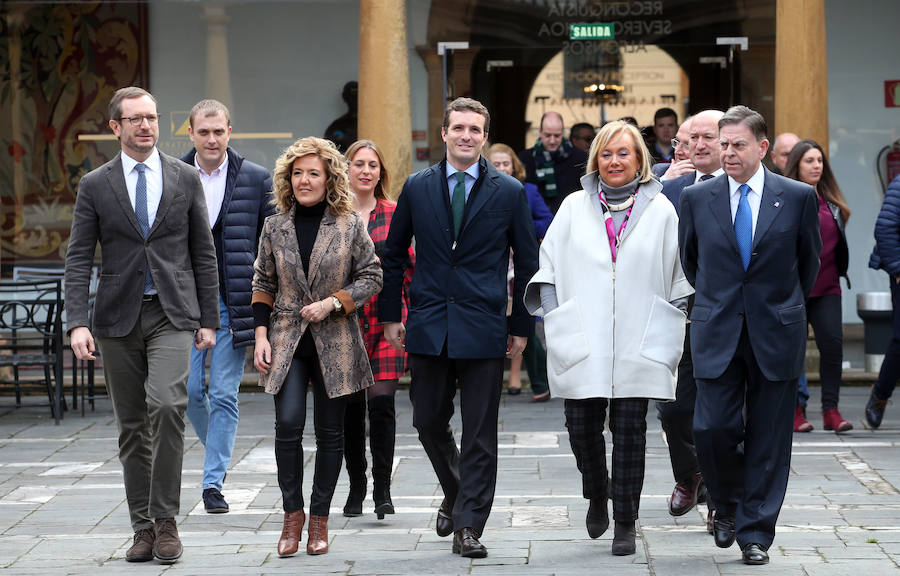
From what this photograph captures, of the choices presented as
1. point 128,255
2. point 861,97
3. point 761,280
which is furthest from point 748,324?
point 861,97

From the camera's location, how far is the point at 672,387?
633 centimetres

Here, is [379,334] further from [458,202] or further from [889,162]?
[889,162]

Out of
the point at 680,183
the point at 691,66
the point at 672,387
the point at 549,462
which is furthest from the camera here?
the point at 691,66

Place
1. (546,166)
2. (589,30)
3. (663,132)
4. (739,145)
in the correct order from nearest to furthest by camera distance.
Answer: (739,145), (546,166), (663,132), (589,30)

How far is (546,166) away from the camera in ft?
40.7

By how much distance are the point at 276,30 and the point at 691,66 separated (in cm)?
386

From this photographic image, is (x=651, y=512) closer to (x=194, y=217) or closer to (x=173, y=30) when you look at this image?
(x=194, y=217)

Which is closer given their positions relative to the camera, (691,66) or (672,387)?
(672,387)

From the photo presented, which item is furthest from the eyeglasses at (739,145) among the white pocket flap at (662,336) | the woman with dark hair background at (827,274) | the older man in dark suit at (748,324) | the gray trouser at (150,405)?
the woman with dark hair background at (827,274)

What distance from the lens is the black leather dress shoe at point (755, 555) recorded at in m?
5.99

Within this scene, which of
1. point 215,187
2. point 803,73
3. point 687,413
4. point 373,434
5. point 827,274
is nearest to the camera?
point 687,413

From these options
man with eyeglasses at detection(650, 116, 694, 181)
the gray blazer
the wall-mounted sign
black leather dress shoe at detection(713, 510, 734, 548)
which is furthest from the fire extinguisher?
the gray blazer

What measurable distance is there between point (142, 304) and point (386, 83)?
6.32m

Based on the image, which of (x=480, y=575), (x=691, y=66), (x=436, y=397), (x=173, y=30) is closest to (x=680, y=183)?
(x=436, y=397)
